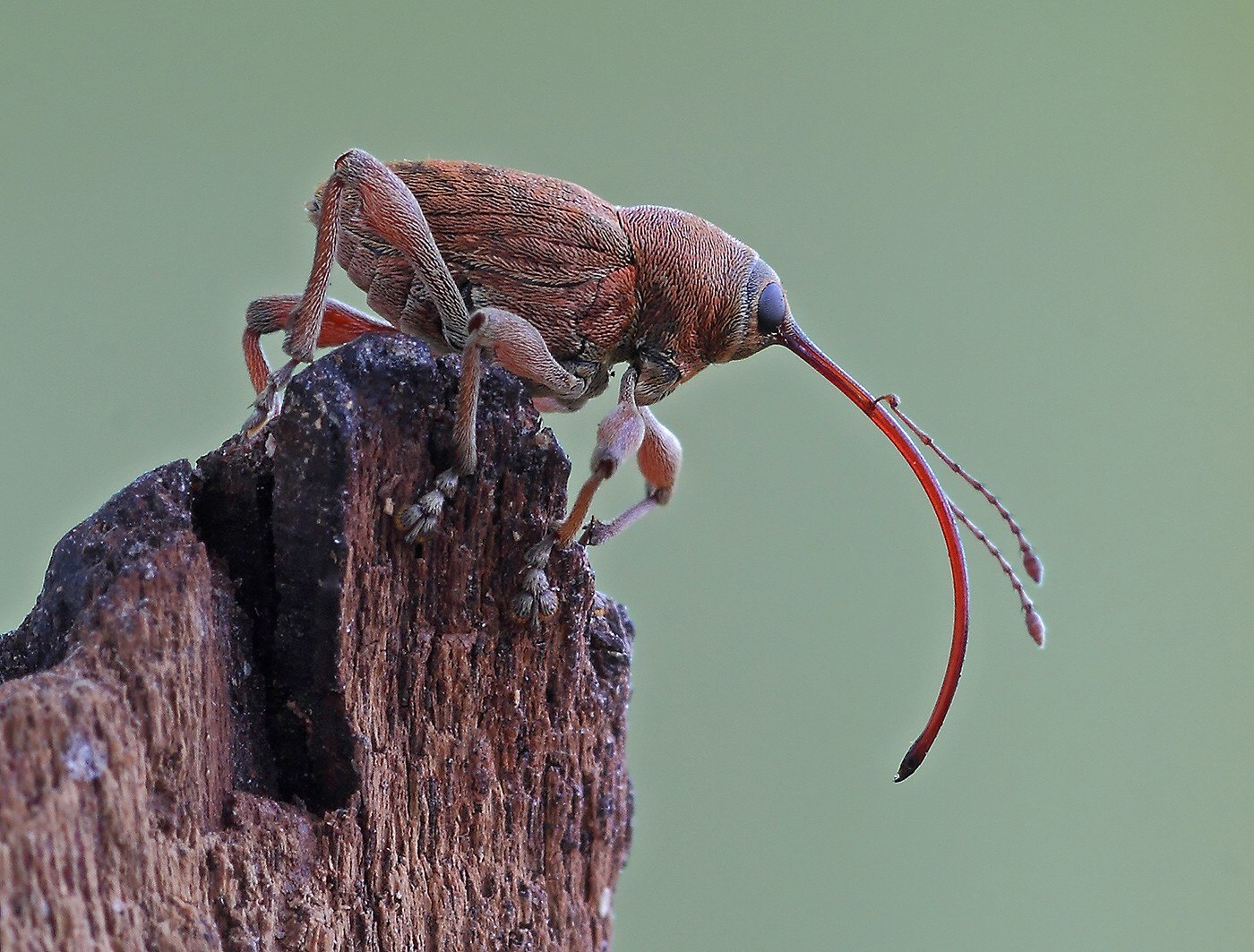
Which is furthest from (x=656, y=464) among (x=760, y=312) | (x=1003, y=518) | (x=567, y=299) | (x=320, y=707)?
(x=320, y=707)

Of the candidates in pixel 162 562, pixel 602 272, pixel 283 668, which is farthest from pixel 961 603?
pixel 162 562

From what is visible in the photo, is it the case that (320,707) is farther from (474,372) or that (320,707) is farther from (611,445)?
(611,445)

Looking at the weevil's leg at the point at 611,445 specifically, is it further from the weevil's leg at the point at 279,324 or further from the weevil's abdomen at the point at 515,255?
the weevil's leg at the point at 279,324

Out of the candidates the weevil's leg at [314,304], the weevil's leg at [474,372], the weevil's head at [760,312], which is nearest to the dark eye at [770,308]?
the weevil's head at [760,312]

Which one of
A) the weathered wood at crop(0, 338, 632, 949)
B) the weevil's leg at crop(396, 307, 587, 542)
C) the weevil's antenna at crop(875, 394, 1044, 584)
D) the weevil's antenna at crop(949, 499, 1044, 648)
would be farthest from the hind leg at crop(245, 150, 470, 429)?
the weevil's antenna at crop(949, 499, 1044, 648)

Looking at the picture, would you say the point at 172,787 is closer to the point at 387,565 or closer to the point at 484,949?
the point at 387,565

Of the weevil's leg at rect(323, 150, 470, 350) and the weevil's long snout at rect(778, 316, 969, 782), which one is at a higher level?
the weevil's leg at rect(323, 150, 470, 350)

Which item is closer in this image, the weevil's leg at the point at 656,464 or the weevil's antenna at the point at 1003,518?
the weevil's antenna at the point at 1003,518

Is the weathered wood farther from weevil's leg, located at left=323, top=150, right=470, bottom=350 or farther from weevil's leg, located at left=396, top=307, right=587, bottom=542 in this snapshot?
weevil's leg, located at left=323, top=150, right=470, bottom=350
